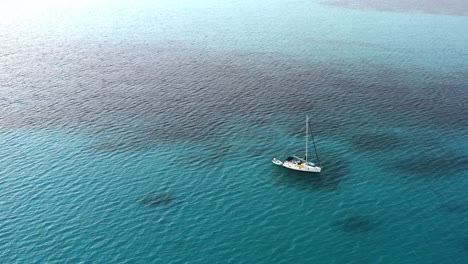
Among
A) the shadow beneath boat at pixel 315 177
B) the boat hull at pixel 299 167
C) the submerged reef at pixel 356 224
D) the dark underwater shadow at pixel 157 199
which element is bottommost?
the submerged reef at pixel 356 224

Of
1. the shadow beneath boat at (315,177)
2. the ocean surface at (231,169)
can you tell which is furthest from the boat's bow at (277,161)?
the ocean surface at (231,169)

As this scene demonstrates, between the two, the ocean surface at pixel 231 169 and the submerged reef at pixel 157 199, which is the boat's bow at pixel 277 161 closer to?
the ocean surface at pixel 231 169

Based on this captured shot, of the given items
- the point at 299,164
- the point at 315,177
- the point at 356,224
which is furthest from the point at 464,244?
the point at 299,164

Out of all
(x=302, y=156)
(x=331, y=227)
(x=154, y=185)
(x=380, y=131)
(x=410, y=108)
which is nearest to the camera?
(x=331, y=227)

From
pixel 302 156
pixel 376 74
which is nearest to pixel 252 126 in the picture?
pixel 302 156

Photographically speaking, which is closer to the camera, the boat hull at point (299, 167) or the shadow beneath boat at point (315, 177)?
the shadow beneath boat at point (315, 177)

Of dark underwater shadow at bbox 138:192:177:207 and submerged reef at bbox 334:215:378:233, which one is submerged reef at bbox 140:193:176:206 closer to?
dark underwater shadow at bbox 138:192:177:207

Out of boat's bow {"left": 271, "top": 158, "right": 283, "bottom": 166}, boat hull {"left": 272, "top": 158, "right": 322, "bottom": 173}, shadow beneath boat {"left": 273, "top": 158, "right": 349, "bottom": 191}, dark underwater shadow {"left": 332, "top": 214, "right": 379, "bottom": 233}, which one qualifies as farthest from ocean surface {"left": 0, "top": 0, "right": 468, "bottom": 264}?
boat's bow {"left": 271, "top": 158, "right": 283, "bottom": 166}

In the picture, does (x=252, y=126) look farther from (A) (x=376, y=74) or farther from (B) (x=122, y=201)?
(A) (x=376, y=74)
